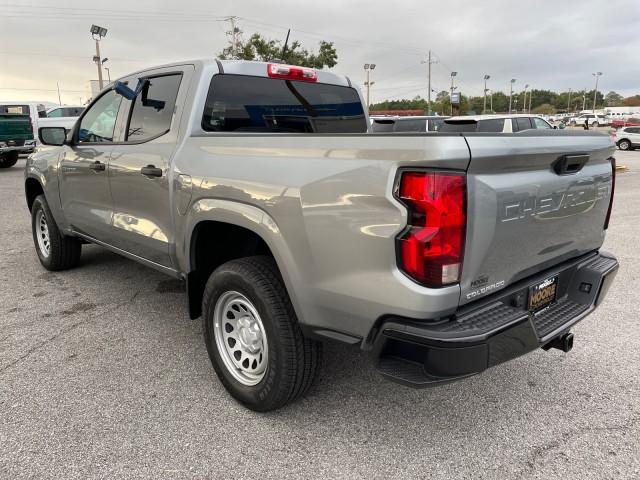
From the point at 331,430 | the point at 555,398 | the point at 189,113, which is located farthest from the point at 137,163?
the point at 555,398

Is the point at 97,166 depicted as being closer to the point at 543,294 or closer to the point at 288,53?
the point at 543,294

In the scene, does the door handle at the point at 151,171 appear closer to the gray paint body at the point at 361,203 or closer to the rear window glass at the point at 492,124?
the gray paint body at the point at 361,203

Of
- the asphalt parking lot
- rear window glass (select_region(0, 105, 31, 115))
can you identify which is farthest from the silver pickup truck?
rear window glass (select_region(0, 105, 31, 115))

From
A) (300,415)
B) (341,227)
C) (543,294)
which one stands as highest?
(341,227)

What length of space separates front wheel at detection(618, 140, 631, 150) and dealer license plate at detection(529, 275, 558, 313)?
3171 cm

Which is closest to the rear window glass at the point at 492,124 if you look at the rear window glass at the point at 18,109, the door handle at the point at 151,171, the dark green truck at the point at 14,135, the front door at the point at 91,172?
the front door at the point at 91,172

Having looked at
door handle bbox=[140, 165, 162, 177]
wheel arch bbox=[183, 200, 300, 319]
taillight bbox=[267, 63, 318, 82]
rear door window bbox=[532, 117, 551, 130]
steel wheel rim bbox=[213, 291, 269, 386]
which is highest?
taillight bbox=[267, 63, 318, 82]

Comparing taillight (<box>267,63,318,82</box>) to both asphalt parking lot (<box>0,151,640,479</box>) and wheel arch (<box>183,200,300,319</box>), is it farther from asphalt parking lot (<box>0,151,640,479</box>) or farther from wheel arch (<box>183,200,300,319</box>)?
asphalt parking lot (<box>0,151,640,479</box>)

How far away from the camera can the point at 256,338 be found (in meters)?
2.76

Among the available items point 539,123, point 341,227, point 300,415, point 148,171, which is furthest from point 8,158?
point 341,227

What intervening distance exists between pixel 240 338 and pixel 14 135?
17038 millimetres

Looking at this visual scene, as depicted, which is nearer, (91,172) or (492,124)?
(91,172)

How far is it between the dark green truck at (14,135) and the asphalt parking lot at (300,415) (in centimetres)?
1455

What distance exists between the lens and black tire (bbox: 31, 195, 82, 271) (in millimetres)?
5098
